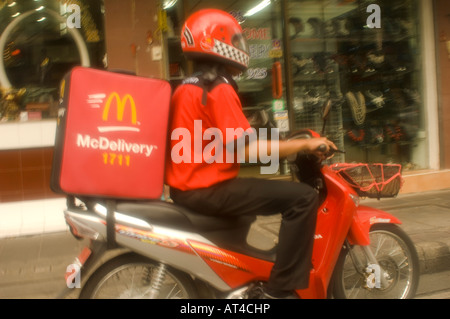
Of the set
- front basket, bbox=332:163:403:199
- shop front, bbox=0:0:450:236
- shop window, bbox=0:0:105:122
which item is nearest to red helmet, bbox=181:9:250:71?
front basket, bbox=332:163:403:199

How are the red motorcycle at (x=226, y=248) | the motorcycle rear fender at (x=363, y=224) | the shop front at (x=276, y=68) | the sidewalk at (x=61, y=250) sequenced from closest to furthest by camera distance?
the red motorcycle at (x=226, y=248) < the motorcycle rear fender at (x=363, y=224) < the sidewalk at (x=61, y=250) < the shop front at (x=276, y=68)

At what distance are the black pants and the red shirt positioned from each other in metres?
0.07

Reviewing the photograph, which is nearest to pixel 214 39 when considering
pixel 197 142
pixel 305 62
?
pixel 197 142

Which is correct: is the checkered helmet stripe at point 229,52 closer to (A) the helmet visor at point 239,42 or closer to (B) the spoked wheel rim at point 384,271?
(A) the helmet visor at point 239,42

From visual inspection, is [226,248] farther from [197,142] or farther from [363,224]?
[363,224]

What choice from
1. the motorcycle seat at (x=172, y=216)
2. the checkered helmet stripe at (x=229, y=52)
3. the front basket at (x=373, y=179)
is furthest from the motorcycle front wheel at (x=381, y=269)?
the checkered helmet stripe at (x=229, y=52)

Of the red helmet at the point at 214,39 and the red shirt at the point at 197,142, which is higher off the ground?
the red helmet at the point at 214,39

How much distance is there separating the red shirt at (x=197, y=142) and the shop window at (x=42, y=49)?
381 cm

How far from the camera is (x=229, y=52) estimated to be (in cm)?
287

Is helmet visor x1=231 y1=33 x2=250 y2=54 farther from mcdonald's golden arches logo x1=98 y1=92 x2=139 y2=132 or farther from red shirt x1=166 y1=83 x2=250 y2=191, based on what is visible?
mcdonald's golden arches logo x1=98 y1=92 x2=139 y2=132

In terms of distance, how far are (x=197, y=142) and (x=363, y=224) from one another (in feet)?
4.09

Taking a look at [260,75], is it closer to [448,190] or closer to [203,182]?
[448,190]

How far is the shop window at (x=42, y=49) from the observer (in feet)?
19.9

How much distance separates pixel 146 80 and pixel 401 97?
5955 mm
